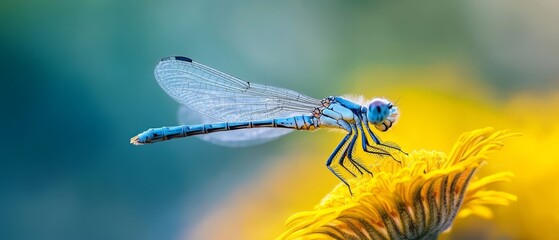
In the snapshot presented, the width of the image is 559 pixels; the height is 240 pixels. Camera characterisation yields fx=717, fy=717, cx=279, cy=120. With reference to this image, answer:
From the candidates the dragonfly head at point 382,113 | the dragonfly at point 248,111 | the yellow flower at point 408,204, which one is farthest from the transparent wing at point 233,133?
the yellow flower at point 408,204

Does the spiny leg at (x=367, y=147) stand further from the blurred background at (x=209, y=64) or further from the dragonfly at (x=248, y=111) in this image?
the blurred background at (x=209, y=64)

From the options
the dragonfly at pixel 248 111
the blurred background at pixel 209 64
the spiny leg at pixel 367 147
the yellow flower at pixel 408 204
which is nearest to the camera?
the yellow flower at pixel 408 204

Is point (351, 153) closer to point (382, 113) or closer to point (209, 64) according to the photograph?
point (382, 113)

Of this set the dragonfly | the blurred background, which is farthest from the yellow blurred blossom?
the dragonfly

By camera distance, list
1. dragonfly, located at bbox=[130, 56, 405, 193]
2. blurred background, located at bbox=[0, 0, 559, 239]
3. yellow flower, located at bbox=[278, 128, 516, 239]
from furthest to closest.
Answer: blurred background, located at bbox=[0, 0, 559, 239] → dragonfly, located at bbox=[130, 56, 405, 193] → yellow flower, located at bbox=[278, 128, 516, 239]

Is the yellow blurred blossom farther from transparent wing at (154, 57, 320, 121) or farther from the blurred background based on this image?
transparent wing at (154, 57, 320, 121)

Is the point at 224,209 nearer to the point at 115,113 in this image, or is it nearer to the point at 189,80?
the point at 115,113
